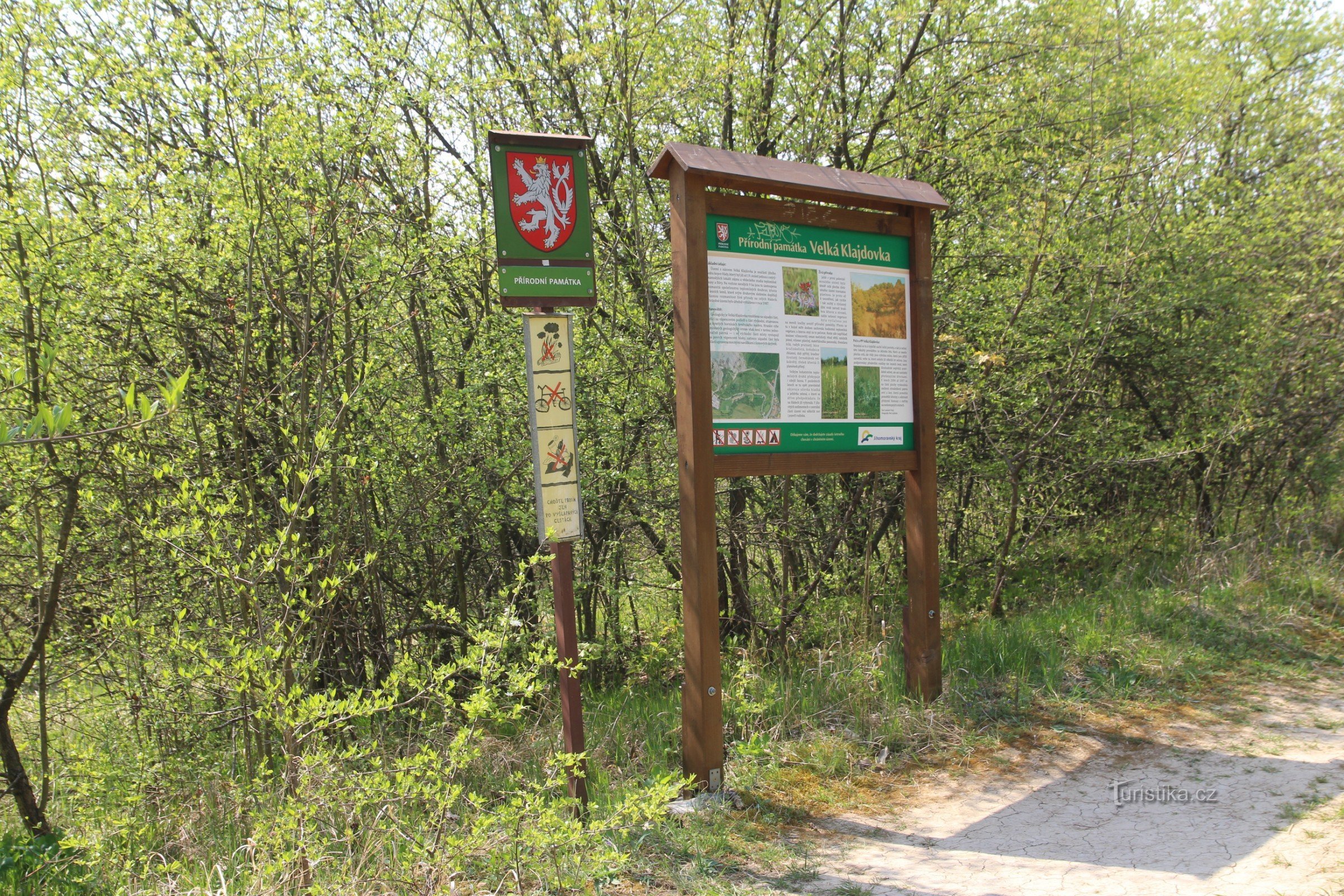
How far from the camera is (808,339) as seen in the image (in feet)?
15.1

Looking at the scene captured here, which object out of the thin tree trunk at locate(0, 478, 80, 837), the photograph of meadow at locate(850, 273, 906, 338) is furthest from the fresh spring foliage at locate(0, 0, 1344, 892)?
the photograph of meadow at locate(850, 273, 906, 338)

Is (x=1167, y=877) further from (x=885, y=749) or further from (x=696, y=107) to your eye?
A: (x=696, y=107)

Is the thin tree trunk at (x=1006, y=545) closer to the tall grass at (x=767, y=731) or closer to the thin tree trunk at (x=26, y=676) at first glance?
the tall grass at (x=767, y=731)

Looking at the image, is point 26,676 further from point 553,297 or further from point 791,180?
point 791,180

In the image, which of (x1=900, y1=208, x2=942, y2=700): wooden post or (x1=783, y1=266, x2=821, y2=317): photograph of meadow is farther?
(x1=900, y1=208, x2=942, y2=700): wooden post

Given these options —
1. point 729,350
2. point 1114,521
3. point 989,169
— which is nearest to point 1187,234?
point 989,169

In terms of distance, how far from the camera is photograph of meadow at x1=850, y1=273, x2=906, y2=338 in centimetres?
486

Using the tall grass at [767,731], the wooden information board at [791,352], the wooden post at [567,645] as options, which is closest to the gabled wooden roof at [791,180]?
the wooden information board at [791,352]

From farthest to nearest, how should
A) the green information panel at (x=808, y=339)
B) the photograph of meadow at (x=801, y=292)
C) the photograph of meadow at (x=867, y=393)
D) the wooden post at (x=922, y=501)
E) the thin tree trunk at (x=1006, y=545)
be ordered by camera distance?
the thin tree trunk at (x=1006, y=545) < the wooden post at (x=922, y=501) < the photograph of meadow at (x=867, y=393) < the photograph of meadow at (x=801, y=292) < the green information panel at (x=808, y=339)

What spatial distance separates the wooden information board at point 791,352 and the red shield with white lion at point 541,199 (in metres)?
0.67

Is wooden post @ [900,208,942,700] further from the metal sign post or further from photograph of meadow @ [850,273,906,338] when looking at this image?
the metal sign post

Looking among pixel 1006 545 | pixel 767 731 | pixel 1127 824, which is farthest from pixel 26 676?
pixel 1006 545

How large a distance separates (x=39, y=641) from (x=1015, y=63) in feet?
26.1

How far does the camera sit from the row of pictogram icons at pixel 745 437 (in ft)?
14.1
